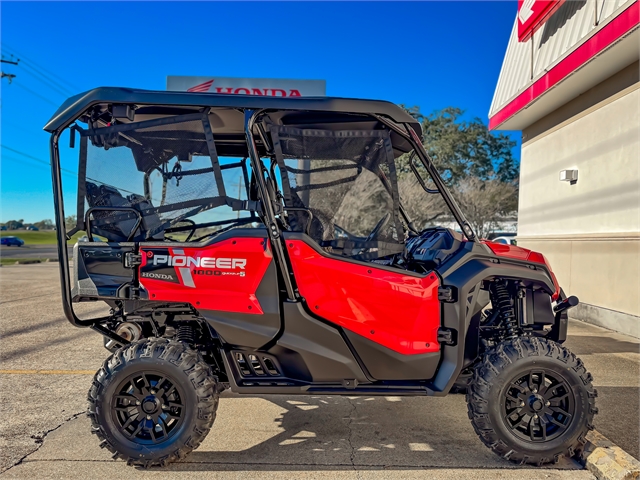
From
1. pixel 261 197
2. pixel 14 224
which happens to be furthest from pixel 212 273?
pixel 14 224

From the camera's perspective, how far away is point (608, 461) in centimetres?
321

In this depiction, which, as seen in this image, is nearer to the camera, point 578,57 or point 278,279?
point 278,279

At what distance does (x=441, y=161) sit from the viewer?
2648cm

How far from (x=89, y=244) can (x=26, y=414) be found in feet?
6.54

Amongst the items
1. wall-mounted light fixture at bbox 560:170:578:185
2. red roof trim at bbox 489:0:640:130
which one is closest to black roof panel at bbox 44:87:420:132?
red roof trim at bbox 489:0:640:130

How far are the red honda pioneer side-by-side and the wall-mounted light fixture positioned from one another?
6936 millimetres

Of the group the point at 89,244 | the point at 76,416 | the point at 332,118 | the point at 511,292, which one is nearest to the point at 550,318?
the point at 511,292

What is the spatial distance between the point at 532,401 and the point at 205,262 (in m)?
2.53

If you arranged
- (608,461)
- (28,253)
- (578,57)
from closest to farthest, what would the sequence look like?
(608,461)
(578,57)
(28,253)

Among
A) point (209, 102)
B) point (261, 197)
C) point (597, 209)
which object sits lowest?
point (261, 197)

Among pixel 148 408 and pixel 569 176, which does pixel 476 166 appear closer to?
pixel 569 176

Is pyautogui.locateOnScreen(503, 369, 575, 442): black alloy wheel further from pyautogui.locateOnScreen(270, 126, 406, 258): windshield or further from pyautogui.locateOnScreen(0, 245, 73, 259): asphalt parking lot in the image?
pyautogui.locateOnScreen(0, 245, 73, 259): asphalt parking lot

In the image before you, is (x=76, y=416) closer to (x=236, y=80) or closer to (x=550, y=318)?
(x=550, y=318)

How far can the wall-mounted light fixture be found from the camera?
9445 mm
